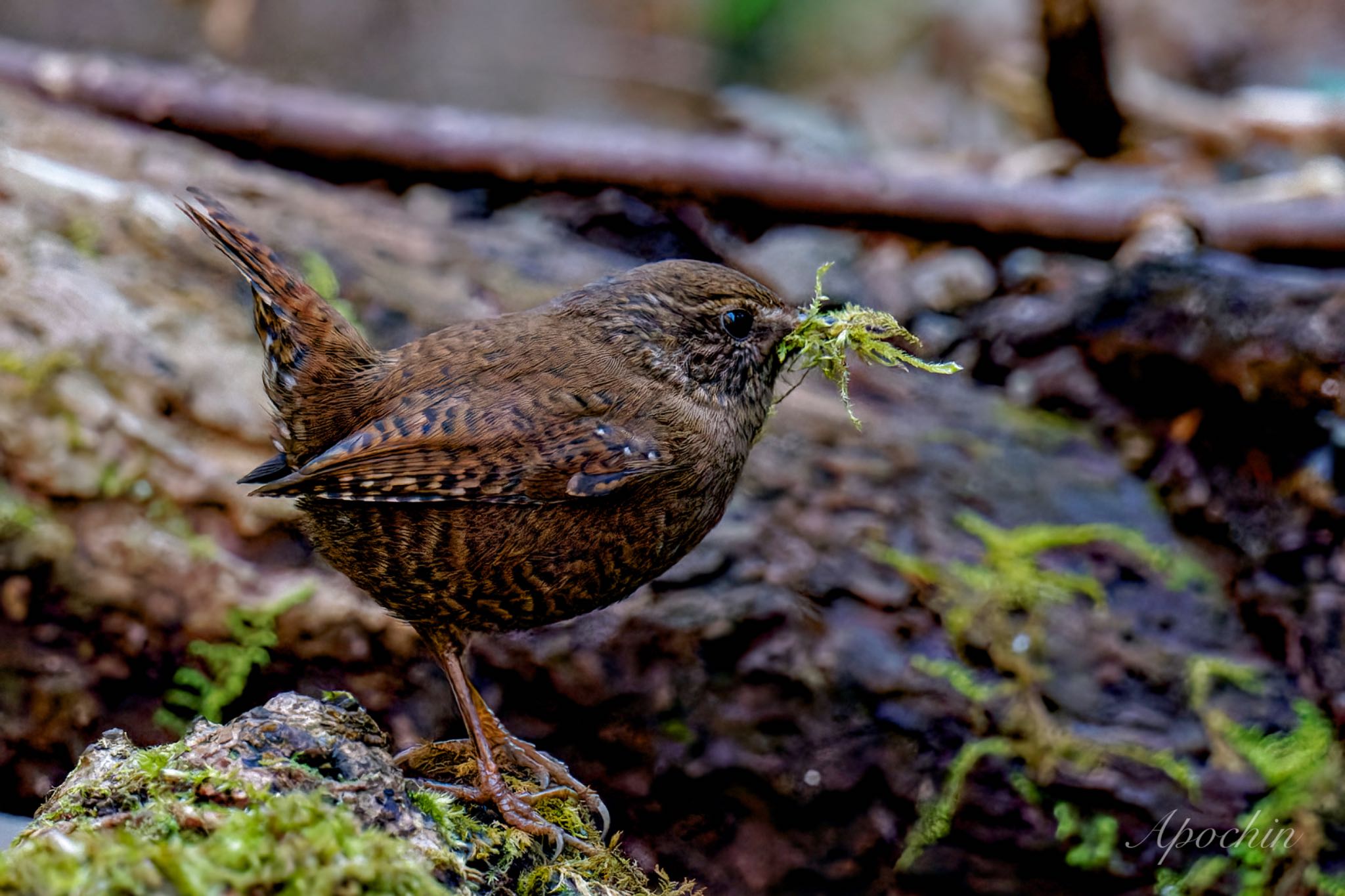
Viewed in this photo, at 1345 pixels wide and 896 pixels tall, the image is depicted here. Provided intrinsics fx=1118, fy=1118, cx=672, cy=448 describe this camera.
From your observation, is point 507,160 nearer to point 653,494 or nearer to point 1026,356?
Result: point 1026,356

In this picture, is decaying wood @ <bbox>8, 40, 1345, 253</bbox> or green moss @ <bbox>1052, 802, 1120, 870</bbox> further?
decaying wood @ <bbox>8, 40, 1345, 253</bbox>

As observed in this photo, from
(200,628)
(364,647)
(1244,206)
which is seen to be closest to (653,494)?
(364,647)

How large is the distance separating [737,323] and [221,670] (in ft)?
6.29

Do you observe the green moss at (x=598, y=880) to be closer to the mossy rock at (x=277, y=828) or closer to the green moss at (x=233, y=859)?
the mossy rock at (x=277, y=828)

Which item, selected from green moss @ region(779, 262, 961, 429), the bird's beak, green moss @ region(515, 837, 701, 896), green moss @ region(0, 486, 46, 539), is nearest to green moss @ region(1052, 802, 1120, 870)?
green moss @ region(515, 837, 701, 896)

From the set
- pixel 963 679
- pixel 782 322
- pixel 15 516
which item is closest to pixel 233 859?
pixel 782 322

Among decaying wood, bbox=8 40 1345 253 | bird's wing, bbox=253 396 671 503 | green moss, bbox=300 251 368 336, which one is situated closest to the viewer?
bird's wing, bbox=253 396 671 503

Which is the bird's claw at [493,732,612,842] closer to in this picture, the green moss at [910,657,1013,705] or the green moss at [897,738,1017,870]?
the green moss at [897,738,1017,870]

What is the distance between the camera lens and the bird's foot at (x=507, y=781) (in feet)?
8.77

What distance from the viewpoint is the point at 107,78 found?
539 cm

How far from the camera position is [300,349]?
9.17 feet

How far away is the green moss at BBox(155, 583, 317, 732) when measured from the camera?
3.43 m

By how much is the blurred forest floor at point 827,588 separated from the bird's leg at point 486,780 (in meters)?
0.33

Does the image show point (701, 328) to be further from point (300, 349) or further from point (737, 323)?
point (300, 349)
